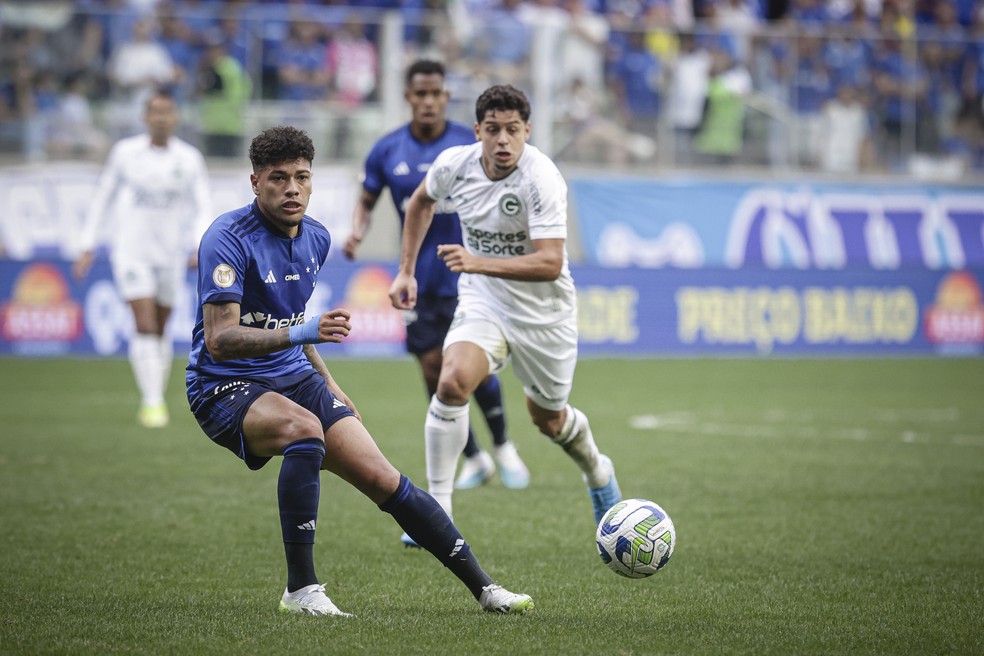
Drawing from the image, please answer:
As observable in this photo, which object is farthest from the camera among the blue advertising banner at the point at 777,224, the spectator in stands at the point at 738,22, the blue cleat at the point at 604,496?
the spectator in stands at the point at 738,22

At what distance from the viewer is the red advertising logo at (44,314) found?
17.8 m

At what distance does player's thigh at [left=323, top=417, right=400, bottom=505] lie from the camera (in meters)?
5.40

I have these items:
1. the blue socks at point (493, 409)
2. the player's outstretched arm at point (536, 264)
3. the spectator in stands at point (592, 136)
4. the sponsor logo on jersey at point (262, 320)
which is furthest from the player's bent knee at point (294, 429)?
the spectator in stands at point (592, 136)

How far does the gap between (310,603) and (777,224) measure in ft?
56.7

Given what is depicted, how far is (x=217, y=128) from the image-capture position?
2003cm

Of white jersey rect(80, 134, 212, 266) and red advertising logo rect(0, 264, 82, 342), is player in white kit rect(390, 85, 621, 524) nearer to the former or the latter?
white jersey rect(80, 134, 212, 266)

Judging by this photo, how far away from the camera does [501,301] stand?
745 cm

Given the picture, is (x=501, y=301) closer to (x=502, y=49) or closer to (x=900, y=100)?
(x=502, y=49)

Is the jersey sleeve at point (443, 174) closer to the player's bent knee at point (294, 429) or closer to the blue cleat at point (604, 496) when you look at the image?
the blue cleat at point (604, 496)

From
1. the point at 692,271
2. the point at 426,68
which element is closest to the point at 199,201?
the point at 426,68

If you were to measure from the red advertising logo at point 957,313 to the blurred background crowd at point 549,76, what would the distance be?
293 centimetres

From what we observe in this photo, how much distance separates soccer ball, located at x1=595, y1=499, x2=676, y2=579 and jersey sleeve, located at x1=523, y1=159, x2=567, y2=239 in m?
1.66

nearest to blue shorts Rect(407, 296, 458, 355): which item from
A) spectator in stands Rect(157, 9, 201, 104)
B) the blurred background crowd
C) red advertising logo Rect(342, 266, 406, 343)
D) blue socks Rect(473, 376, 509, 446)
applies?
blue socks Rect(473, 376, 509, 446)

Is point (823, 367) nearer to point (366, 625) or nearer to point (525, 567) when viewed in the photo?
point (525, 567)
